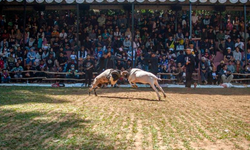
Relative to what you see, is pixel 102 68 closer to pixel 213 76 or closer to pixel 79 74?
pixel 79 74

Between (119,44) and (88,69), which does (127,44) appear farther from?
(88,69)

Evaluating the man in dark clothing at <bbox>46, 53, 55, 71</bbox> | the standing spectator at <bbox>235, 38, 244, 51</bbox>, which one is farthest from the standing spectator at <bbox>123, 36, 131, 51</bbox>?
the standing spectator at <bbox>235, 38, 244, 51</bbox>

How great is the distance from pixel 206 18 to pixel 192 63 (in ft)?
26.7

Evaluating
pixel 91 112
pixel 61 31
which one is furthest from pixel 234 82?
pixel 91 112

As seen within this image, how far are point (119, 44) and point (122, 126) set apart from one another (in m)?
16.0

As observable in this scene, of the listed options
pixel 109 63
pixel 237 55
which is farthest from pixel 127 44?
pixel 237 55

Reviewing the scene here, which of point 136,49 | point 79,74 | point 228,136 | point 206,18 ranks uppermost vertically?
point 206,18

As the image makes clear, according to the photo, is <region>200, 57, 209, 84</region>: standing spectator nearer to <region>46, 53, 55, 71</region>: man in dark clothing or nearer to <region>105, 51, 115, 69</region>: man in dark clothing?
<region>105, 51, 115, 69</region>: man in dark clothing

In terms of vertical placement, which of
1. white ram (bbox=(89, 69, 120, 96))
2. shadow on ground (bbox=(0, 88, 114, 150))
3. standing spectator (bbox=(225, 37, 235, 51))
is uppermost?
standing spectator (bbox=(225, 37, 235, 51))

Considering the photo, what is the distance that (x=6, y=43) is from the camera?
24016mm

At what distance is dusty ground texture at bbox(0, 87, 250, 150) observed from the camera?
21.2ft

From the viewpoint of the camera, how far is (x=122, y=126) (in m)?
8.00

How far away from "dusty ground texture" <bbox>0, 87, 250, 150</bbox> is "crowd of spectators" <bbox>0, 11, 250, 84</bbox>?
1027 centimetres

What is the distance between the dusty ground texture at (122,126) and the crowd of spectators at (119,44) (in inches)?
404
